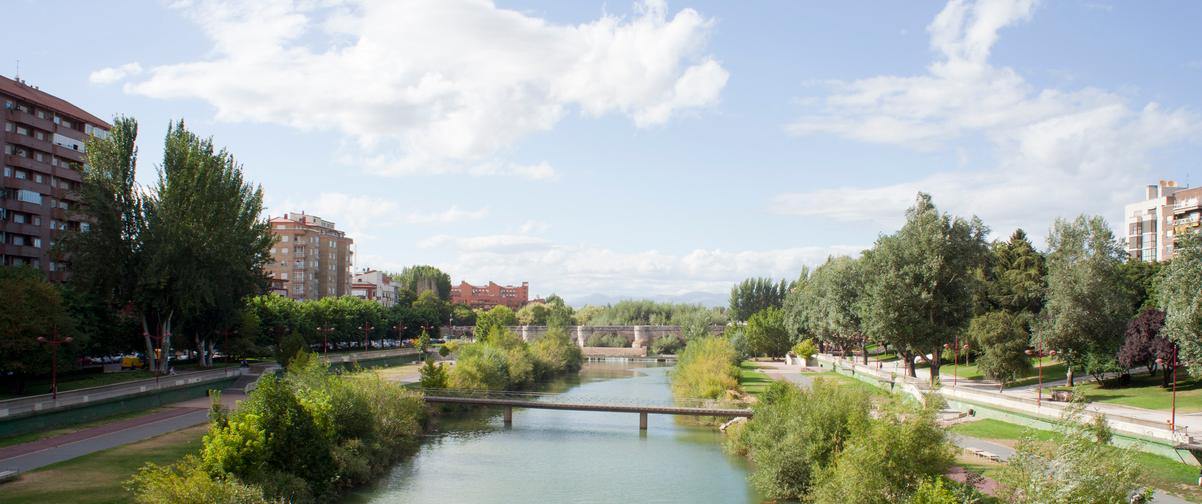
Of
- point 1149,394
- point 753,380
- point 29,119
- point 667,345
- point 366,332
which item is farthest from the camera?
point 667,345

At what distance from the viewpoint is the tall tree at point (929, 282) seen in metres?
45.7

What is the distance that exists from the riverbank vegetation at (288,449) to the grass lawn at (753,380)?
83.1ft

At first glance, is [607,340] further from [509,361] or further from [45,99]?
[45,99]

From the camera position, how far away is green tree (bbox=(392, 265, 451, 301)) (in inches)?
6875

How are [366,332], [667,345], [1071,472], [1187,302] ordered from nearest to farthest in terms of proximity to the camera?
1. [1071,472]
2. [1187,302]
3. [366,332]
4. [667,345]

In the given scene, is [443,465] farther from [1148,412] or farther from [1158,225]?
[1158,225]

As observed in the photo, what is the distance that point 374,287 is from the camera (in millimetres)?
148375

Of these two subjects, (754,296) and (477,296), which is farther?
(477,296)

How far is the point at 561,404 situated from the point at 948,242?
75.2 feet

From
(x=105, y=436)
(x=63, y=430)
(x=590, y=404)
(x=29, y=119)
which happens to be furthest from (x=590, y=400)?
(x=29, y=119)

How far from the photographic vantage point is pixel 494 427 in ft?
158

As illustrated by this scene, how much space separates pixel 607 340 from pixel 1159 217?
231 feet

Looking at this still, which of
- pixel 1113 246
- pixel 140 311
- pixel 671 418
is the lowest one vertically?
pixel 671 418

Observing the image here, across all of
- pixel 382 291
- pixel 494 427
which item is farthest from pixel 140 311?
pixel 382 291
